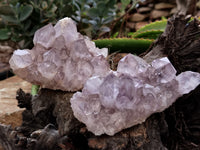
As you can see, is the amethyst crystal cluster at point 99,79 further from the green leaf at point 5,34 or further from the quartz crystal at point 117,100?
the green leaf at point 5,34

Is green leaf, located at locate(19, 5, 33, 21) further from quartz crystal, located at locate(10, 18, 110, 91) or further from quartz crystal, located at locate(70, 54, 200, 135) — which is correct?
quartz crystal, located at locate(70, 54, 200, 135)

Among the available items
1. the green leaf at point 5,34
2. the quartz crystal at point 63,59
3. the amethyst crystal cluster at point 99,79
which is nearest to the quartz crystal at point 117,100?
the amethyst crystal cluster at point 99,79

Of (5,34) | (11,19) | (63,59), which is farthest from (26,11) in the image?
(63,59)

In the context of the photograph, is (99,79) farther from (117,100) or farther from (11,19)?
(11,19)


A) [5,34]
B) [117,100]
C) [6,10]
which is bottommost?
[5,34]

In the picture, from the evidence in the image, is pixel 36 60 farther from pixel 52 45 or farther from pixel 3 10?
pixel 3 10

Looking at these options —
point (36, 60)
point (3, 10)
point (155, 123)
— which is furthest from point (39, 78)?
point (3, 10)
